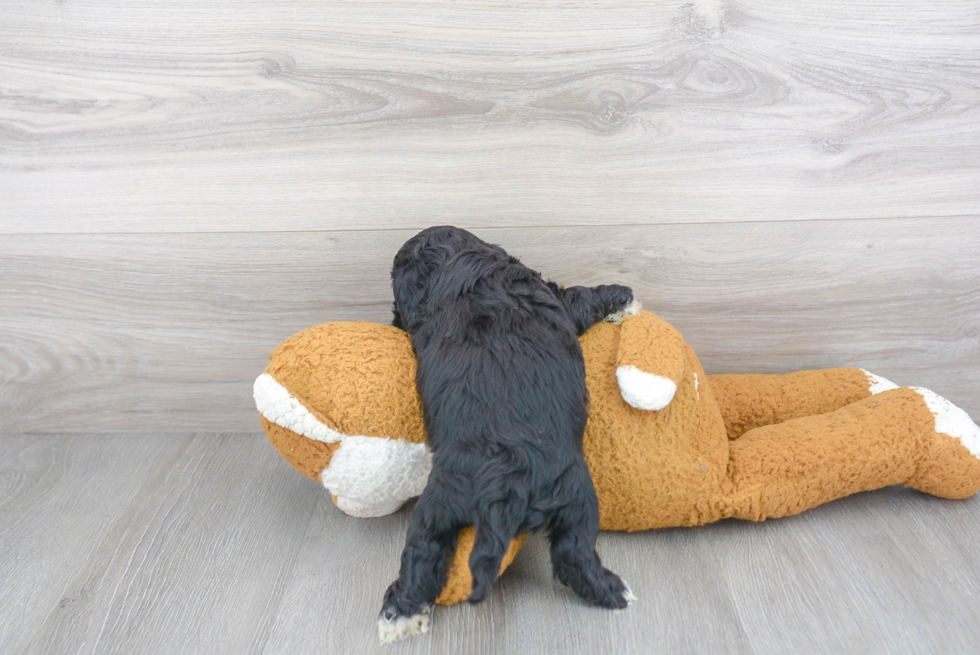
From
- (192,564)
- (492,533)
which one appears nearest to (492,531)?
(492,533)

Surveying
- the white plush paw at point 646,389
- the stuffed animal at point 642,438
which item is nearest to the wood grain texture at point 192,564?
the stuffed animal at point 642,438

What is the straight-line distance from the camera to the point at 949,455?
0.94 metres

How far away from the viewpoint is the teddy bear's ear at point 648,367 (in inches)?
33.6

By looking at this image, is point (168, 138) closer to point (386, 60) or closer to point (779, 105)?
point (386, 60)

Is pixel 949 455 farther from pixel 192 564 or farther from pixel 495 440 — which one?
pixel 192 564

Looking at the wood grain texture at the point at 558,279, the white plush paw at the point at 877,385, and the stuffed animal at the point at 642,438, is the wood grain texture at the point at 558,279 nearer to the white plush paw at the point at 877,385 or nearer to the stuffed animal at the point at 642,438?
the white plush paw at the point at 877,385

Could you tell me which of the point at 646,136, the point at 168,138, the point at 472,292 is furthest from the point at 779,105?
the point at 168,138

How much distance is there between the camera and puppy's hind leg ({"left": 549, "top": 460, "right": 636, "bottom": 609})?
0.78 m

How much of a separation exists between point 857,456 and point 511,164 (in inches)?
25.2

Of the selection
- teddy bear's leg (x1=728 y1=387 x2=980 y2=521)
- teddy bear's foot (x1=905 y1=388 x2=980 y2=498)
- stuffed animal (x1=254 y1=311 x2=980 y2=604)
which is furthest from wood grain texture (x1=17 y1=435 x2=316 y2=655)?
teddy bear's foot (x1=905 y1=388 x2=980 y2=498)

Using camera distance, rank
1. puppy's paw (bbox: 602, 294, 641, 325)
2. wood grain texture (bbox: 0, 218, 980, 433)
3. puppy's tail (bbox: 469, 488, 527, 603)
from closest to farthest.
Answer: puppy's tail (bbox: 469, 488, 527, 603), puppy's paw (bbox: 602, 294, 641, 325), wood grain texture (bbox: 0, 218, 980, 433)

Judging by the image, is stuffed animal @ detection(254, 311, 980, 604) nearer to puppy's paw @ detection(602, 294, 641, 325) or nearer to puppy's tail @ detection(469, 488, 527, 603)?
puppy's paw @ detection(602, 294, 641, 325)

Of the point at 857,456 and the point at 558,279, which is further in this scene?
the point at 558,279

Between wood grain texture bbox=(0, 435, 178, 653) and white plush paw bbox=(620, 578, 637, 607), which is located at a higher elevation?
white plush paw bbox=(620, 578, 637, 607)
